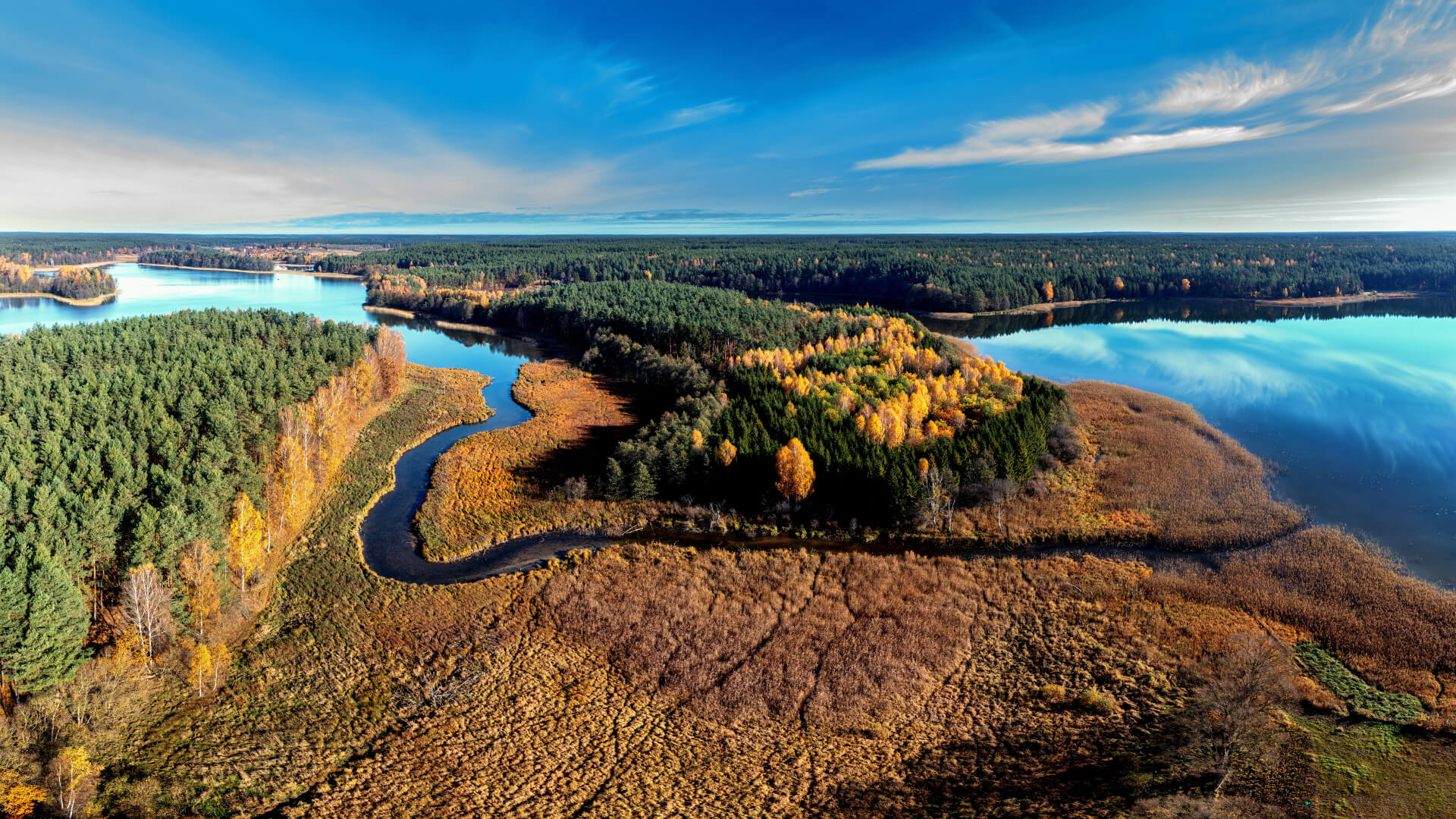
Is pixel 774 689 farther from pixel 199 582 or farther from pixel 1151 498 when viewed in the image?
pixel 1151 498

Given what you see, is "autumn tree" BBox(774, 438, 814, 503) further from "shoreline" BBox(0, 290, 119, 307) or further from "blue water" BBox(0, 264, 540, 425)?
"shoreline" BBox(0, 290, 119, 307)

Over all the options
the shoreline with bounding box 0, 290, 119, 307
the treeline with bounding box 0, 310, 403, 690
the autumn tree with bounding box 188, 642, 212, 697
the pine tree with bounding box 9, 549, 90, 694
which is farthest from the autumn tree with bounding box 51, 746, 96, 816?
the shoreline with bounding box 0, 290, 119, 307

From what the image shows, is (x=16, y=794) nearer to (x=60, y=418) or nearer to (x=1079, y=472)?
(x=60, y=418)

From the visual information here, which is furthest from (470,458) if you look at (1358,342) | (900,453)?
(1358,342)

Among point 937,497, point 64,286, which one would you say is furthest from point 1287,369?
point 64,286

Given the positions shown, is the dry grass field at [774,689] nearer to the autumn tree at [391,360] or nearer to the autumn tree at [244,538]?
the autumn tree at [244,538]

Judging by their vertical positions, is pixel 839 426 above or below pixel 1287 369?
below

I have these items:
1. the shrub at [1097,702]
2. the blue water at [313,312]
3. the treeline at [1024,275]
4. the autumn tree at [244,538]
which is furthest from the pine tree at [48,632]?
the treeline at [1024,275]
